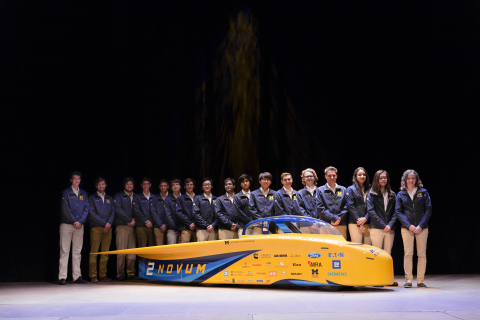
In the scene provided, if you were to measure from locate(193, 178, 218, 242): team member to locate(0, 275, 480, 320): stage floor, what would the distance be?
1.22 meters

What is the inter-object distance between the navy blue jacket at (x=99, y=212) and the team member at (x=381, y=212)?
429 cm

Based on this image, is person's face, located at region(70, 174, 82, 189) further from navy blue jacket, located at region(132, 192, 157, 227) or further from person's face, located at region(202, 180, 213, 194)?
person's face, located at region(202, 180, 213, 194)

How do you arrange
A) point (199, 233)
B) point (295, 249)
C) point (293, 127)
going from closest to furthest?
point (295, 249) → point (199, 233) → point (293, 127)

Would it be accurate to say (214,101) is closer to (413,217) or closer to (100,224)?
(100,224)

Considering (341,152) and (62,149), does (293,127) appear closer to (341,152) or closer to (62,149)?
(341,152)

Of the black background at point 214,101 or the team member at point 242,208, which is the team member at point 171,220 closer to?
the black background at point 214,101

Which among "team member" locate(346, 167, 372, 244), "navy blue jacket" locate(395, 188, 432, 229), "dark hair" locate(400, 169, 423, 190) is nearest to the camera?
"navy blue jacket" locate(395, 188, 432, 229)

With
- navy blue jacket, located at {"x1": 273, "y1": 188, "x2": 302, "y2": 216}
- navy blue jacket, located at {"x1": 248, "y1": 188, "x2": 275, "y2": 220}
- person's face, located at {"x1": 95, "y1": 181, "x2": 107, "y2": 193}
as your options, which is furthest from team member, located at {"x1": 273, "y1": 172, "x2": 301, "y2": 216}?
person's face, located at {"x1": 95, "y1": 181, "x2": 107, "y2": 193}

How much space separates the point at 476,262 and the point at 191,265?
540 centimetres

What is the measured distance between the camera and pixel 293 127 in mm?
8805

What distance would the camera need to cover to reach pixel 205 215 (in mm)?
7668

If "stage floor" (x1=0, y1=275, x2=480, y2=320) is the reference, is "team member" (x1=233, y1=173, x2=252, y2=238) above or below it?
above

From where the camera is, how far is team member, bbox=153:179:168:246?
8.00 meters

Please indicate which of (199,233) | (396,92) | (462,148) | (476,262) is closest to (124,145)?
(199,233)
